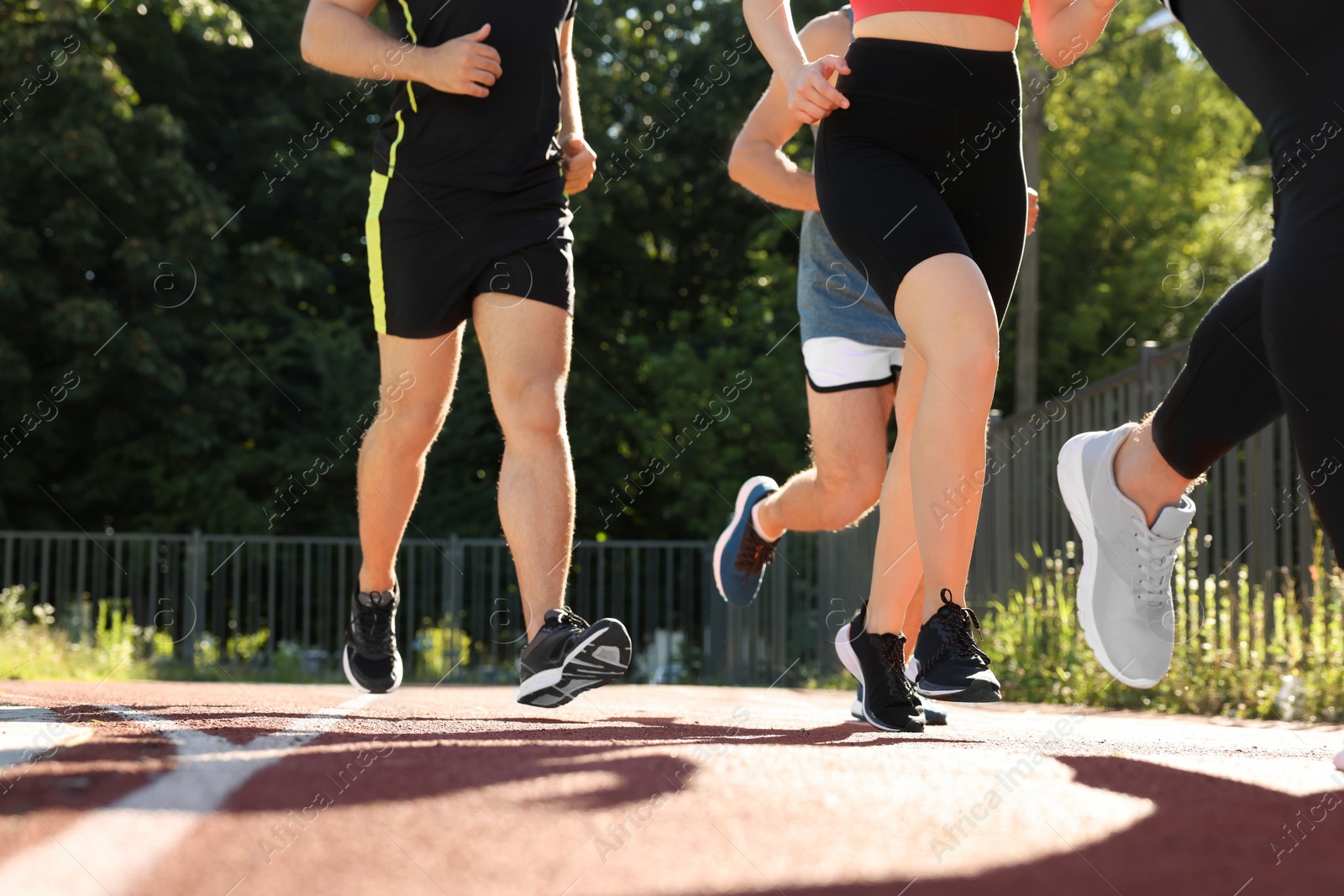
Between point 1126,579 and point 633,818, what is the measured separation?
1.72 meters

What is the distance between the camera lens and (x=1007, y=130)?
323 cm

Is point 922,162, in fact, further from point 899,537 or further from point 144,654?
point 144,654

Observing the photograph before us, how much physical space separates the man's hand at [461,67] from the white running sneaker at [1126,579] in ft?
5.85

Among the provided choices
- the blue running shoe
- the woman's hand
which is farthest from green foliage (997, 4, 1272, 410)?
Answer: the woman's hand

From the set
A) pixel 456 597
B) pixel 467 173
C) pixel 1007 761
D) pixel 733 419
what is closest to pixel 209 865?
pixel 1007 761

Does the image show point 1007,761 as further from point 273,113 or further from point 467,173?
point 273,113

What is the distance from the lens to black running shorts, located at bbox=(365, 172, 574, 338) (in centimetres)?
358

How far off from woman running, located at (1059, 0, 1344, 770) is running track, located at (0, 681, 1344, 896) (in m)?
0.63

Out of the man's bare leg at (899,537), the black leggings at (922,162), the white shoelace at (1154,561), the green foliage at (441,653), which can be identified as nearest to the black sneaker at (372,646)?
the man's bare leg at (899,537)

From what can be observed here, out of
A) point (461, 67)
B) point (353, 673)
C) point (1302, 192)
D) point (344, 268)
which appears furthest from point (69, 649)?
point (344, 268)

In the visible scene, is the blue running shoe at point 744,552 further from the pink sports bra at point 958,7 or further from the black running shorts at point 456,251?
the pink sports bra at point 958,7

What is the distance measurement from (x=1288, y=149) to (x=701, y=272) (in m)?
23.3

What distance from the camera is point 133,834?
1542 mm

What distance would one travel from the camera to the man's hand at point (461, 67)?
11.3ft
